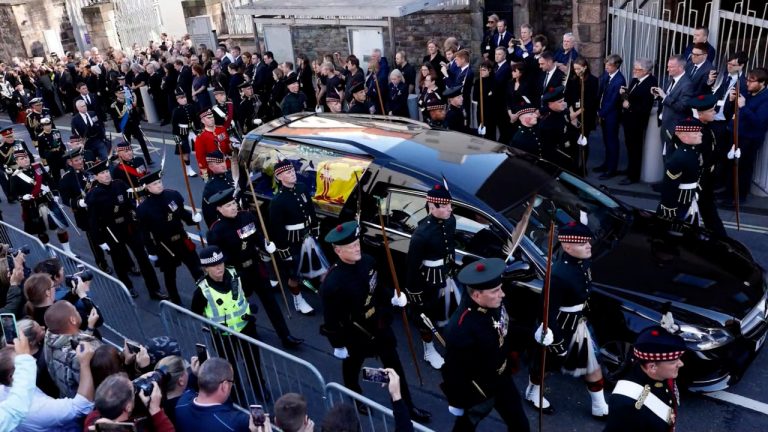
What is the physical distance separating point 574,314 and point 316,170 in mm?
3353

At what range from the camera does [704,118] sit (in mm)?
Result: 7285

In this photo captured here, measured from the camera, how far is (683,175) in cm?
698

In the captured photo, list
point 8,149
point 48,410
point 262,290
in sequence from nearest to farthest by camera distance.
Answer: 1. point 48,410
2. point 262,290
3. point 8,149

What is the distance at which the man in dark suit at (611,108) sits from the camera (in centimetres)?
988

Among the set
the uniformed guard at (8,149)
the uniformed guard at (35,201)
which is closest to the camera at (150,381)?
the uniformed guard at (35,201)

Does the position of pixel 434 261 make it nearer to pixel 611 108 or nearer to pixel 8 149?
pixel 611 108

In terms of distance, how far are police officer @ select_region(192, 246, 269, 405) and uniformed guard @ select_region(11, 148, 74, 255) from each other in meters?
4.77

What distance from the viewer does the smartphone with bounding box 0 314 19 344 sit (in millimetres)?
4695

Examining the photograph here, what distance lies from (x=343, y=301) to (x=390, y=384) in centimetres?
143

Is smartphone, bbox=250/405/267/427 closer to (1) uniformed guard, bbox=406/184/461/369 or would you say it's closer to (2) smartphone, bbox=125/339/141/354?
(2) smartphone, bbox=125/339/141/354

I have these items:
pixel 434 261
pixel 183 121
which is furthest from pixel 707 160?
pixel 183 121

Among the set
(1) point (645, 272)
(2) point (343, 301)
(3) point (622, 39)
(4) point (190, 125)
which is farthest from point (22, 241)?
(3) point (622, 39)

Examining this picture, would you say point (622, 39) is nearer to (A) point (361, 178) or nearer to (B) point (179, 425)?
(A) point (361, 178)

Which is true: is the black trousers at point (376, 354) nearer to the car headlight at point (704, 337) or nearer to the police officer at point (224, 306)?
the police officer at point (224, 306)
